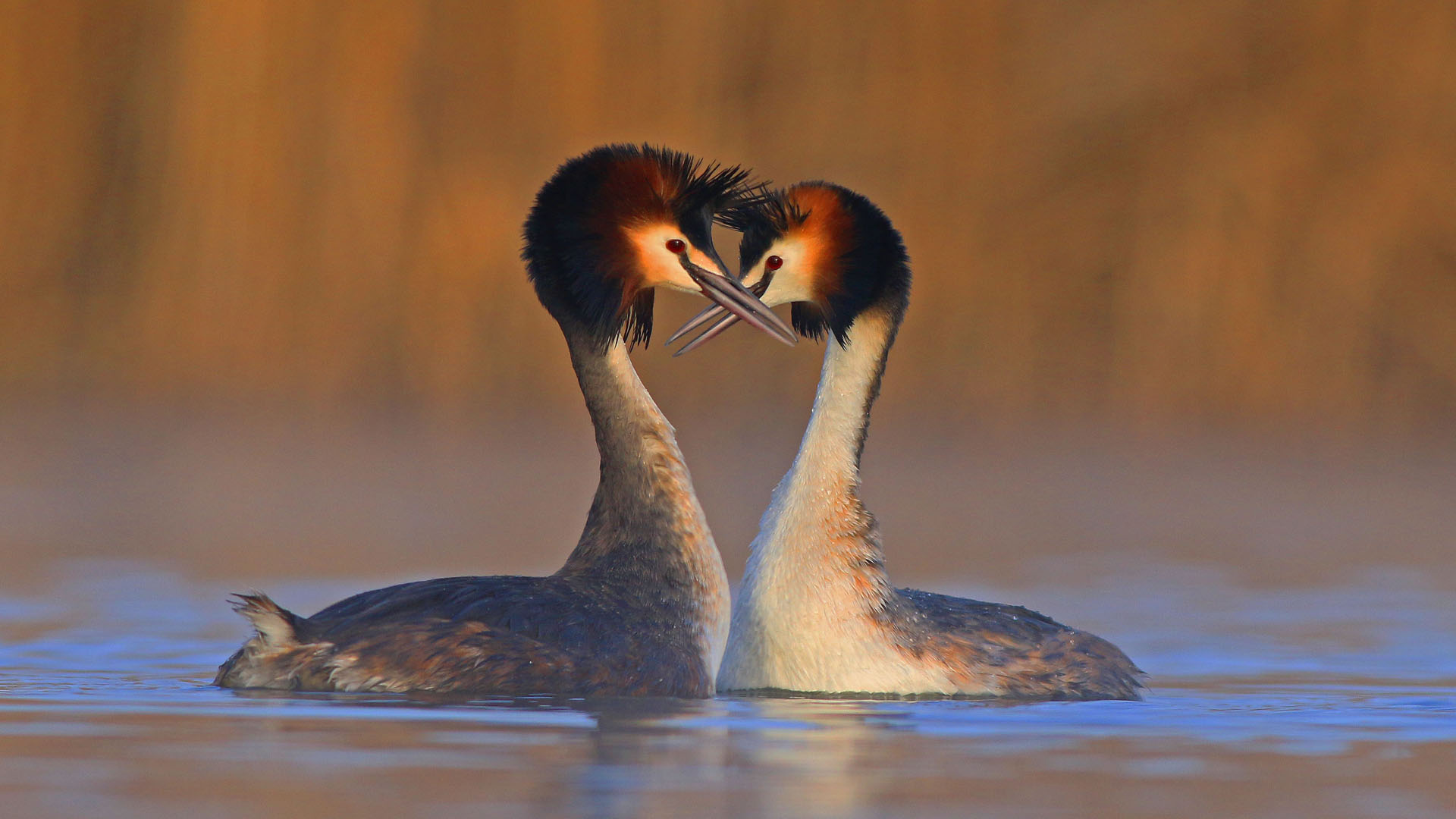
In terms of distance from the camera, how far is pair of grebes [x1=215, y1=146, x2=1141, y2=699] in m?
7.02

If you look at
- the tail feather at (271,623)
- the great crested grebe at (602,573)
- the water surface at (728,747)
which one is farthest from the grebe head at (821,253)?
the tail feather at (271,623)

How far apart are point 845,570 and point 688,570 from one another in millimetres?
479

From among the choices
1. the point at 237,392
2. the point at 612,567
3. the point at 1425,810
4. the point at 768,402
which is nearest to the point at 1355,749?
the point at 1425,810

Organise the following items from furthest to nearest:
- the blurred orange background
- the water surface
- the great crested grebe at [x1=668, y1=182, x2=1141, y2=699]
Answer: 1. the blurred orange background
2. the great crested grebe at [x1=668, y1=182, x2=1141, y2=699]
3. the water surface

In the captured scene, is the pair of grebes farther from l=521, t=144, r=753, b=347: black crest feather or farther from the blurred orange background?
the blurred orange background

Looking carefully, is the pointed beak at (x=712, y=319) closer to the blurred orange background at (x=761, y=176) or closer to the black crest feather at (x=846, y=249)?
the black crest feather at (x=846, y=249)

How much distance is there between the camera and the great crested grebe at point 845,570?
7488 mm

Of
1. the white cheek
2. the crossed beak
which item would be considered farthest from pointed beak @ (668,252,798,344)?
the white cheek

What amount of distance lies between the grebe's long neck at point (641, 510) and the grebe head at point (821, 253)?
0.28 meters

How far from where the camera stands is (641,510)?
25.7 ft

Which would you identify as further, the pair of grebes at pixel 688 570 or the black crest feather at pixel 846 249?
the black crest feather at pixel 846 249

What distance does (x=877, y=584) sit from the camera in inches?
302

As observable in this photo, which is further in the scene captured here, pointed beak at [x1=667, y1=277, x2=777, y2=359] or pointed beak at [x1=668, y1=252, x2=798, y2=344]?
pointed beak at [x1=667, y1=277, x2=777, y2=359]

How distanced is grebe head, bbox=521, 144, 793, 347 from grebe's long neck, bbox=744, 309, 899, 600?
0.35 meters
